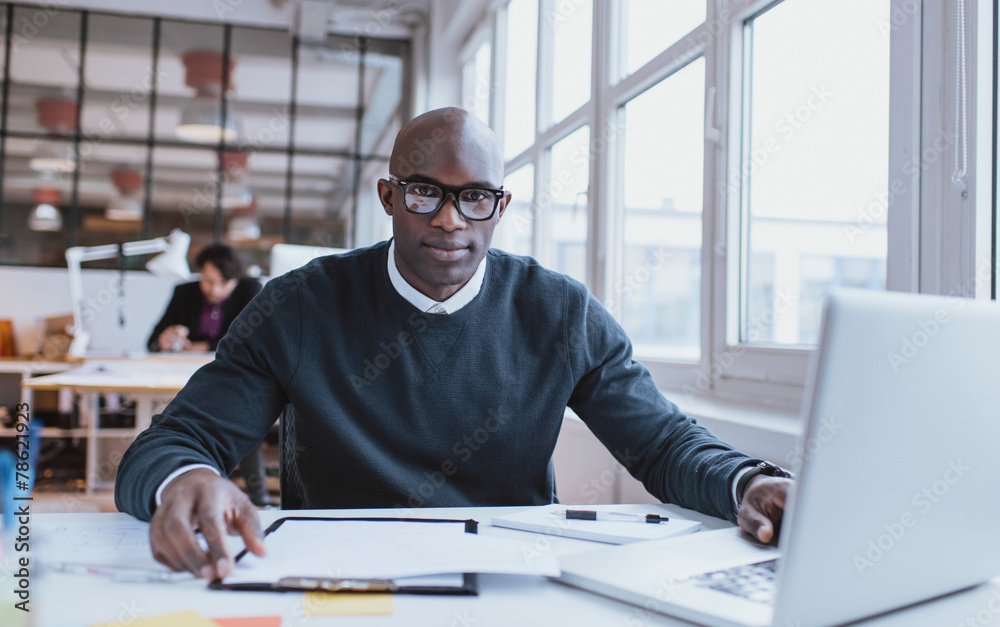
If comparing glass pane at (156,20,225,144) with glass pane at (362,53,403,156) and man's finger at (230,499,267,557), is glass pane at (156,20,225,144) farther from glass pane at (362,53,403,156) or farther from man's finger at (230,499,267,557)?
man's finger at (230,499,267,557)

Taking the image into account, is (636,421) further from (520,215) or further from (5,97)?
(5,97)

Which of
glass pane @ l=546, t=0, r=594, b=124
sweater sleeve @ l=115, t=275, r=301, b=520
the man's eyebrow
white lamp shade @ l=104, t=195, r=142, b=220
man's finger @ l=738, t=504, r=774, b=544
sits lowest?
man's finger @ l=738, t=504, r=774, b=544

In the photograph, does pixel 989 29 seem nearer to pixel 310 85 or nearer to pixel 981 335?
pixel 981 335

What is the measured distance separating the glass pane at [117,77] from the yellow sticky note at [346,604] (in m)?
6.35

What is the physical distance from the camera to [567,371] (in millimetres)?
1385

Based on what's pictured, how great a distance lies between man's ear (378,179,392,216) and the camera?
142cm

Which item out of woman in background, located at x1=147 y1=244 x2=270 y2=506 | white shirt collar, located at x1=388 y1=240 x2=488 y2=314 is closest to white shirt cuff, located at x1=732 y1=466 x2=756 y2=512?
white shirt collar, located at x1=388 y1=240 x2=488 y2=314

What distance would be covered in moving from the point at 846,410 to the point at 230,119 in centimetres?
654

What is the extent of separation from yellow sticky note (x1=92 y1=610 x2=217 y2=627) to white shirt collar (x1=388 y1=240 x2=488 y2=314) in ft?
2.57

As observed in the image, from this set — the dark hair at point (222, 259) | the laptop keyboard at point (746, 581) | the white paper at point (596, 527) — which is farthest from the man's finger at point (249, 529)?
the dark hair at point (222, 259)

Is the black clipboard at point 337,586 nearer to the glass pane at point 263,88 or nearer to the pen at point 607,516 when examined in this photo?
the pen at point 607,516

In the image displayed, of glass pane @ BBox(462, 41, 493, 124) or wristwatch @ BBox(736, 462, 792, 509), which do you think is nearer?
wristwatch @ BBox(736, 462, 792, 509)

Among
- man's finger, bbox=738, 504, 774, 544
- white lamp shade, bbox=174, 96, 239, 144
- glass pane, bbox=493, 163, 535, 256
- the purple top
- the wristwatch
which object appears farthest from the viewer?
white lamp shade, bbox=174, 96, 239, 144

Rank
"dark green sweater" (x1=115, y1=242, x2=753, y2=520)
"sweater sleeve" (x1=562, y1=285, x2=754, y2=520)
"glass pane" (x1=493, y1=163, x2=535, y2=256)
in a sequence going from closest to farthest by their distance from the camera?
"sweater sleeve" (x1=562, y1=285, x2=754, y2=520)
"dark green sweater" (x1=115, y1=242, x2=753, y2=520)
"glass pane" (x1=493, y1=163, x2=535, y2=256)
